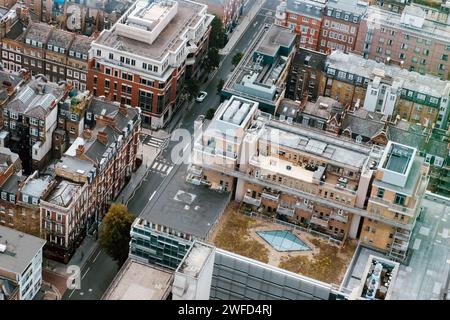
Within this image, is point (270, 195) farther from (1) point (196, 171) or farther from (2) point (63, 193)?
(2) point (63, 193)

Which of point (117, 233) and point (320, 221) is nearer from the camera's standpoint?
point (320, 221)

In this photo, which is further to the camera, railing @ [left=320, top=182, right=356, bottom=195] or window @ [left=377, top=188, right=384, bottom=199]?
railing @ [left=320, top=182, right=356, bottom=195]

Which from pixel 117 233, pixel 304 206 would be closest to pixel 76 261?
pixel 117 233

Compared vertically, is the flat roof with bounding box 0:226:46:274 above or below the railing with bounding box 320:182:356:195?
below

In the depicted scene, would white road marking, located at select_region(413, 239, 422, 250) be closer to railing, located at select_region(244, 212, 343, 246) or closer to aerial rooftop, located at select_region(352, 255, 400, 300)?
railing, located at select_region(244, 212, 343, 246)

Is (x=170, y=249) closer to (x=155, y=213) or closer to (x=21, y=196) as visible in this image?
(x=155, y=213)

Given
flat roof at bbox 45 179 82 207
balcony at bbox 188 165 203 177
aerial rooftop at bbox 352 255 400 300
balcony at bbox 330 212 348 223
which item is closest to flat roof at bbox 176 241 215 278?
balcony at bbox 188 165 203 177

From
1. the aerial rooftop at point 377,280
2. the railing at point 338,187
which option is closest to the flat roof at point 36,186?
the railing at point 338,187
